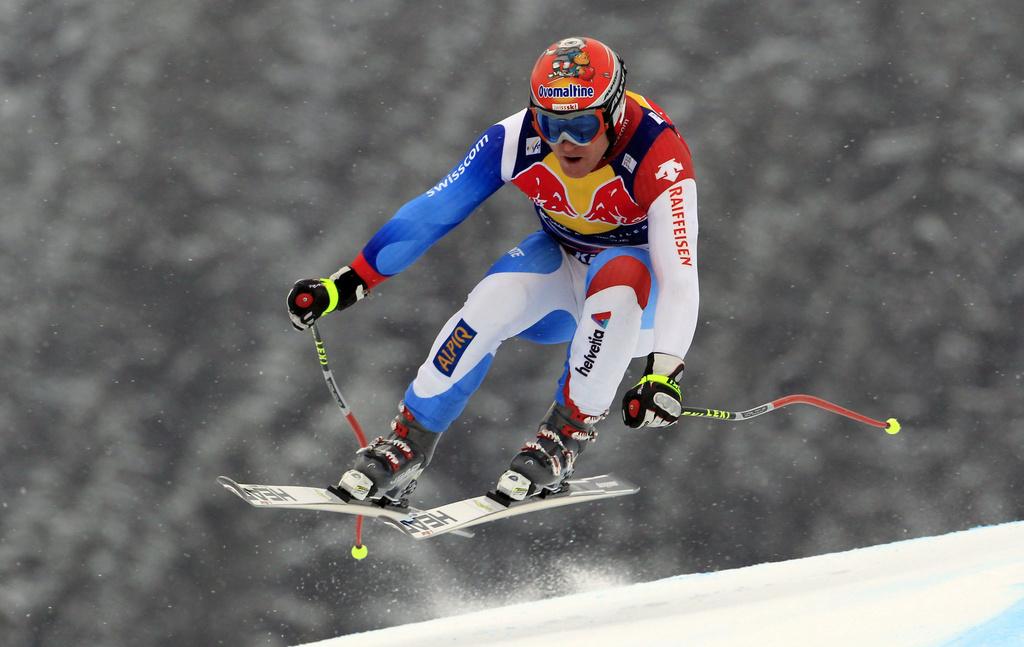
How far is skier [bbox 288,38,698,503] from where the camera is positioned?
172 inches

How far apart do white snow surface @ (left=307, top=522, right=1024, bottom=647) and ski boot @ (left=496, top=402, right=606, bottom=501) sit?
2.32ft

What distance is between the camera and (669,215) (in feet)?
14.6

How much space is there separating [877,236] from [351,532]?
3608 millimetres

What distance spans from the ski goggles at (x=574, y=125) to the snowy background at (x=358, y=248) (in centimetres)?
321

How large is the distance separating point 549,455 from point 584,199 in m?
0.98

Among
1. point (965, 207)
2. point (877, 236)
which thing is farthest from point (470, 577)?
point (965, 207)

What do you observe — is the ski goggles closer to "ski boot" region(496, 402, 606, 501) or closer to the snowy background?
"ski boot" region(496, 402, 606, 501)

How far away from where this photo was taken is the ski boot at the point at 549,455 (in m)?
4.81

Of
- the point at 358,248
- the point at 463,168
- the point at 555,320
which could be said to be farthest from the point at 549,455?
the point at 358,248

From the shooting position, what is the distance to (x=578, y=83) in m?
4.34

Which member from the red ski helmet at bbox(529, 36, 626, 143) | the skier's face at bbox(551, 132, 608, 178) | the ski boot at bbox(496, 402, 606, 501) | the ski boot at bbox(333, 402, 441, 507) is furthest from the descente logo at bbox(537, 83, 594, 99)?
the ski boot at bbox(333, 402, 441, 507)

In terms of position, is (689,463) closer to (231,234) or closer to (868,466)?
(868,466)

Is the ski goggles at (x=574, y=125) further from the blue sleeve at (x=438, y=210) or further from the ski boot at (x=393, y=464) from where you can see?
the ski boot at (x=393, y=464)

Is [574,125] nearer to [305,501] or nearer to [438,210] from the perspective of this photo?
[438,210]
